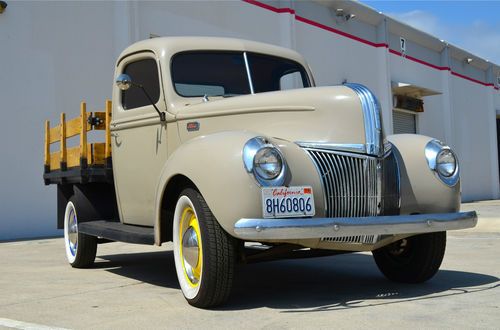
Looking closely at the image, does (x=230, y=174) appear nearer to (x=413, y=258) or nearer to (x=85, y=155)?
(x=413, y=258)

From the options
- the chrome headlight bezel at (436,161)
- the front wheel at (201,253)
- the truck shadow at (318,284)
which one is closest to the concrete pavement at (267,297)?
the truck shadow at (318,284)

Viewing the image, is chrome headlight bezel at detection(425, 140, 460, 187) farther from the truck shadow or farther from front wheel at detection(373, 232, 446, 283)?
the truck shadow

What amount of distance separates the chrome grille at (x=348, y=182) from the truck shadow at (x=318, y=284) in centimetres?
66

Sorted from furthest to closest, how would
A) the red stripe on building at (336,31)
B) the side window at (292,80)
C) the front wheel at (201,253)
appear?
the red stripe on building at (336,31), the side window at (292,80), the front wheel at (201,253)

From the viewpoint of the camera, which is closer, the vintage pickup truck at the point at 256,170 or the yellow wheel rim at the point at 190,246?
the vintage pickup truck at the point at 256,170

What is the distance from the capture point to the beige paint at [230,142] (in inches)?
157

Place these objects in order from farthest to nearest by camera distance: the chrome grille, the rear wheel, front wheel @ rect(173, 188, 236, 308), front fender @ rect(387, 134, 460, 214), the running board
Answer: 1. the rear wheel
2. the running board
3. front fender @ rect(387, 134, 460, 214)
4. the chrome grille
5. front wheel @ rect(173, 188, 236, 308)

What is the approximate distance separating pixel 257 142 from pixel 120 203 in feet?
8.32

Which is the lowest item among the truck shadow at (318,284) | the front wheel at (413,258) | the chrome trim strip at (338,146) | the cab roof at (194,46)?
the truck shadow at (318,284)

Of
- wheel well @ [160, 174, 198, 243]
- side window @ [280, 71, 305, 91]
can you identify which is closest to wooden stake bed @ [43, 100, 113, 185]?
wheel well @ [160, 174, 198, 243]

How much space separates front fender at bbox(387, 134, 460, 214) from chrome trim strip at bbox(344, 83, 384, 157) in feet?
1.15

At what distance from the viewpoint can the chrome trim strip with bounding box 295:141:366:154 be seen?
168 inches

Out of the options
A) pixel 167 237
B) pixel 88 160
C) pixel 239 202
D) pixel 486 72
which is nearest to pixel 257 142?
pixel 239 202

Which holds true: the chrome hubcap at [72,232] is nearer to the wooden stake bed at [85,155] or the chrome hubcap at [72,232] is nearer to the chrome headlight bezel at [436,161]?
the wooden stake bed at [85,155]
